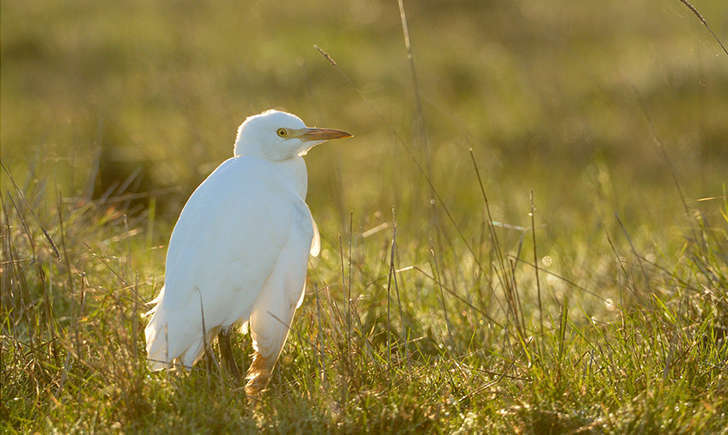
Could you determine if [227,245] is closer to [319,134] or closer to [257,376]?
[257,376]

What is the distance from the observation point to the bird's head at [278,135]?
3568 millimetres

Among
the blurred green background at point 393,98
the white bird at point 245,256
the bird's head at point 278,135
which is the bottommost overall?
the blurred green background at point 393,98

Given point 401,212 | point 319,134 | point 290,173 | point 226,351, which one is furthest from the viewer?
point 401,212

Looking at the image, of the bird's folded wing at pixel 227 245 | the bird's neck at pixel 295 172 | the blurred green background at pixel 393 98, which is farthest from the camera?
the blurred green background at pixel 393 98

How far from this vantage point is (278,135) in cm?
360

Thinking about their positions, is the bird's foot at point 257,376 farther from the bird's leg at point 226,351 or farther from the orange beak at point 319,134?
the orange beak at point 319,134

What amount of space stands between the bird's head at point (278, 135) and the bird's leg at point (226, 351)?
2.60 feet

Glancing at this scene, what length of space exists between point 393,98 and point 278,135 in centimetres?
676

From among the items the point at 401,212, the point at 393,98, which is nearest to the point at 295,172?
the point at 401,212

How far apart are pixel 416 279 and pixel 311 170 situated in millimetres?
4228

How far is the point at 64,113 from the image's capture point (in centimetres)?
865

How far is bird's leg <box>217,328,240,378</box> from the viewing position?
11.1 feet

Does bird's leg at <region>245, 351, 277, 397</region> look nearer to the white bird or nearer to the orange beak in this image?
the white bird

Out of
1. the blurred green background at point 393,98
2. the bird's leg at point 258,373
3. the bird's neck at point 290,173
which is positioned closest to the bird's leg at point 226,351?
the bird's leg at point 258,373
